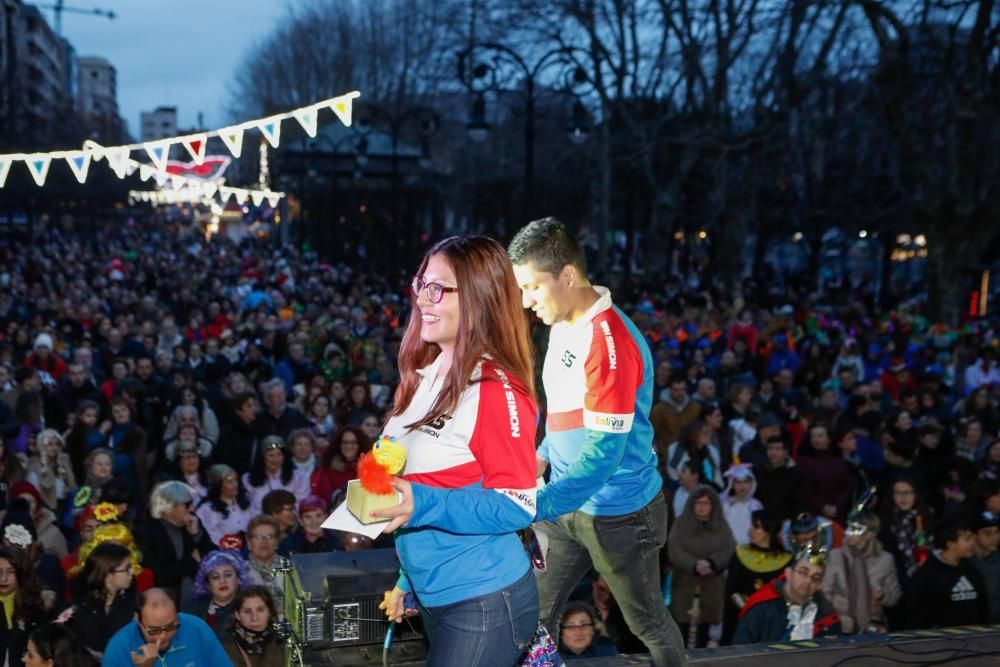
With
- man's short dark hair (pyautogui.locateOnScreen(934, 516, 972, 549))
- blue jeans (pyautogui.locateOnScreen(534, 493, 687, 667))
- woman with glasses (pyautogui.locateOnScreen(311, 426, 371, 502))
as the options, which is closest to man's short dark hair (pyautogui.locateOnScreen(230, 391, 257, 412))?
woman with glasses (pyautogui.locateOnScreen(311, 426, 371, 502))

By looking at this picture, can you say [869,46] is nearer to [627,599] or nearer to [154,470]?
[154,470]

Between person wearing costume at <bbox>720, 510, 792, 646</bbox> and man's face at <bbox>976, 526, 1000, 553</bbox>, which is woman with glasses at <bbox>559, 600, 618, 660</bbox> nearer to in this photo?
person wearing costume at <bbox>720, 510, 792, 646</bbox>

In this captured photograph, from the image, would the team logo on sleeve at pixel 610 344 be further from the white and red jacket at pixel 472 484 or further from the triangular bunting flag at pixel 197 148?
the triangular bunting flag at pixel 197 148

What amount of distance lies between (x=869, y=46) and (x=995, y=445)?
15.1 meters

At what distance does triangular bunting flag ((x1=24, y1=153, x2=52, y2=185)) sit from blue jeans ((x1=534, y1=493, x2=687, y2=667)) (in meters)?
4.38

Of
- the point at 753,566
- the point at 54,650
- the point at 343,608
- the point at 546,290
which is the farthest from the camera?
the point at 753,566

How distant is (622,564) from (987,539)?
3494 mm

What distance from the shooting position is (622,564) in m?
3.73

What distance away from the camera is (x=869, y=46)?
21812 millimetres

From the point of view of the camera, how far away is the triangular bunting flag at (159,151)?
6.31 m

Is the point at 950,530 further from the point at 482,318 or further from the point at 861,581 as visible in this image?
the point at 482,318

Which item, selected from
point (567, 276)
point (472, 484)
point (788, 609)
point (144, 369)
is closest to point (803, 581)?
point (788, 609)

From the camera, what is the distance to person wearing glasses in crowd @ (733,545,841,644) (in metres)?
5.50

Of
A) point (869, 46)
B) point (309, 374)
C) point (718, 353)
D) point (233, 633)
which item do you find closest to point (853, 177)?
point (869, 46)
